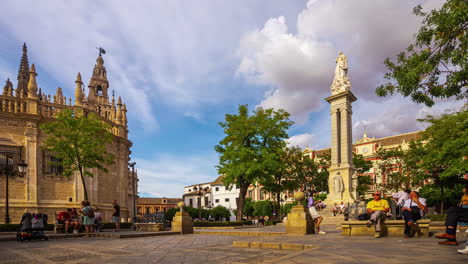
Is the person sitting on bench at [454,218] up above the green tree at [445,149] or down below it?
below

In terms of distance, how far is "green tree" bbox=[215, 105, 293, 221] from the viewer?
30.3 meters

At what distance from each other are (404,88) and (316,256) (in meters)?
6.88

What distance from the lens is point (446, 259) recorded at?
217 inches

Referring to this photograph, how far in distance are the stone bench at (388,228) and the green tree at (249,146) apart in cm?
1826

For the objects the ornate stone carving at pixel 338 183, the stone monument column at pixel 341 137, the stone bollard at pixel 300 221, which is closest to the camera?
the stone bollard at pixel 300 221

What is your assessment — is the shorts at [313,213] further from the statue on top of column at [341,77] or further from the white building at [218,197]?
the white building at [218,197]

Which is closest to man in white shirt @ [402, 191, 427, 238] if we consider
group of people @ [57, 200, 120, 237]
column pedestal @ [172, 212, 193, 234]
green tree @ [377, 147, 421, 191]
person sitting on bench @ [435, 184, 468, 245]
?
person sitting on bench @ [435, 184, 468, 245]

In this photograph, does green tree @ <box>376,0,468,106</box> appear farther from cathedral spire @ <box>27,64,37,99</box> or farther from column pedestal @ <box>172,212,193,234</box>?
cathedral spire @ <box>27,64,37,99</box>

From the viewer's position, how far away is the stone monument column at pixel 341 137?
2853 cm

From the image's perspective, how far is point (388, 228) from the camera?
35.6ft

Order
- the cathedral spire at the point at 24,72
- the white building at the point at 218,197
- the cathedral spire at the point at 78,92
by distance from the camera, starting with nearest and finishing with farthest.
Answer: the cathedral spire at the point at 78,92 < the cathedral spire at the point at 24,72 < the white building at the point at 218,197

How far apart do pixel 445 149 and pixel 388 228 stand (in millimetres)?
20232

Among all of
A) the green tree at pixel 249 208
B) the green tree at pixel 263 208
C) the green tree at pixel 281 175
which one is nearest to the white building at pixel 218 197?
the green tree at pixel 249 208

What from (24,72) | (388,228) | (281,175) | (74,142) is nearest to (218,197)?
(24,72)
